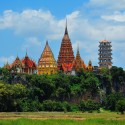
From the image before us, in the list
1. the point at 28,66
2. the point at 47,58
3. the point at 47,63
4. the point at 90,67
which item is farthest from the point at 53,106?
the point at 47,58

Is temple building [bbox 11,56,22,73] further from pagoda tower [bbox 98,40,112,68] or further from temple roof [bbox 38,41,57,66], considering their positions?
pagoda tower [bbox 98,40,112,68]

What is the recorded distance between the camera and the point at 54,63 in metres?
114

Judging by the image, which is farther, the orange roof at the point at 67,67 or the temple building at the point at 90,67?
the orange roof at the point at 67,67

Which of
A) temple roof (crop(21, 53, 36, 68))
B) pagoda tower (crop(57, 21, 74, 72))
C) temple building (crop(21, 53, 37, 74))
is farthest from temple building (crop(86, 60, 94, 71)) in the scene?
temple roof (crop(21, 53, 36, 68))

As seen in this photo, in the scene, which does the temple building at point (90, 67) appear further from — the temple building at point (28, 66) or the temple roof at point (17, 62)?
the temple roof at point (17, 62)

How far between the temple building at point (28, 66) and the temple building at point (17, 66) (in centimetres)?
161

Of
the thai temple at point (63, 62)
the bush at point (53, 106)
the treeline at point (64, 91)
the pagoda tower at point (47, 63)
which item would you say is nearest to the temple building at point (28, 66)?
the thai temple at point (63, 62)

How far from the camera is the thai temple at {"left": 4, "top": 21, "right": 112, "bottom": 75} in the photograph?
10650cm

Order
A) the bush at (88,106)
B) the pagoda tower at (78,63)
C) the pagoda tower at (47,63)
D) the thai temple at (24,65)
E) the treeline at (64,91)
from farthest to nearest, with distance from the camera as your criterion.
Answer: the pagoda tower at (47,63), the pagoda tower at (78,63), the thai temple at (24,65), the bush at (88,106), the treeline at (64,91)

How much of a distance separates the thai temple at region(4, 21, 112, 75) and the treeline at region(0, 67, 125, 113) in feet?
22.3

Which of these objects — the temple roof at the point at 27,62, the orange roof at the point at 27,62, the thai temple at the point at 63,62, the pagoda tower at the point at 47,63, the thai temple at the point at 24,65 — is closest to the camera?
the thai temple at the point at 24,65

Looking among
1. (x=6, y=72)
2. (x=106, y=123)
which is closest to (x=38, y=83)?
(x=6, y=72)

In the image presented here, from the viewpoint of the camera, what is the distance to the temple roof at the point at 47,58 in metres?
113

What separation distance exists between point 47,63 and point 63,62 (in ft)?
15.1
